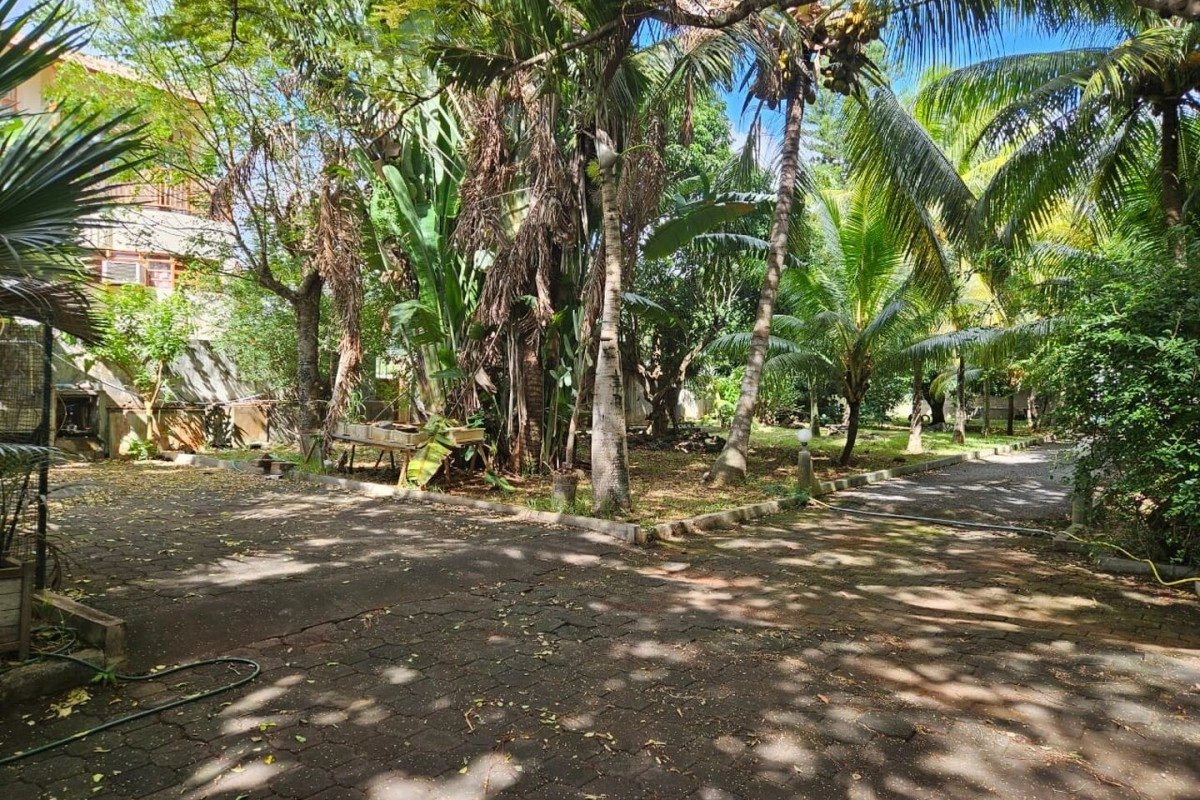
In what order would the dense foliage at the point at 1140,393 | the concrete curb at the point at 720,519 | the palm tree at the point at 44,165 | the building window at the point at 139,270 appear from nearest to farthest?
the palm tree at the point at 44,165
the dense foliage at the point at 1140,393
the concrete curb at the point at 720,519
the building window at the point at 139,270

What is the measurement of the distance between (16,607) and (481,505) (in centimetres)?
556

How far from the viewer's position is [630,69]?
8.60 metres

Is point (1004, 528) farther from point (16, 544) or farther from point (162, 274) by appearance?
point (162, 274)

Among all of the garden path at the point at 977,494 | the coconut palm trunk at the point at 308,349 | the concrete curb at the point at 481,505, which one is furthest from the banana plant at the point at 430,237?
the garden path at the point at 977,494

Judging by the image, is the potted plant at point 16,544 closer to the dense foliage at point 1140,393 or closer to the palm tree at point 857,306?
the dense foliage at point 1140,393

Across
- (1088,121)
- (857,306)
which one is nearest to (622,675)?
(1088,121)

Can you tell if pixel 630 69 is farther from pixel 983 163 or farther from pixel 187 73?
pixel 983 163

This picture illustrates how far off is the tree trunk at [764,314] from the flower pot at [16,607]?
8.63 meters

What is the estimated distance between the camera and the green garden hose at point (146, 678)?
118 inches

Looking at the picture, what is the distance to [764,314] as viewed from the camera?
35.2ft

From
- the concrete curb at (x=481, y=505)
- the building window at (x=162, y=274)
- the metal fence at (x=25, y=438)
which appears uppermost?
the building window at (x=162, y=274)

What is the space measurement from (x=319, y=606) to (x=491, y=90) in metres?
7.78

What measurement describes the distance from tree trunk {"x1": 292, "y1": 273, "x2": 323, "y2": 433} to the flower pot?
10.4 meters

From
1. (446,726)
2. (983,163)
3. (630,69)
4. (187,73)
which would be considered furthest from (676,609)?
(983,163)
